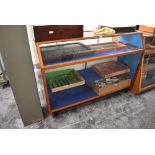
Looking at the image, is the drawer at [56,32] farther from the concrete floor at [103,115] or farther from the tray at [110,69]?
the concrete floor at [103,115]

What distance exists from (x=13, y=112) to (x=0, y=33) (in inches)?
44.9

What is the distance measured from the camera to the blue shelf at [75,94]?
171 centimetres

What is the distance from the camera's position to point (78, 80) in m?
1.74

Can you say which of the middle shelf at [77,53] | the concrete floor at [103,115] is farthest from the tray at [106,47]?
the concrete floor at [103,115]

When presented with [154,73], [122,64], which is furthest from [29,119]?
[154,73]

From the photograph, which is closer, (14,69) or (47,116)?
(14,69)

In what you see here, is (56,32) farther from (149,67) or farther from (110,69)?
(149,67)

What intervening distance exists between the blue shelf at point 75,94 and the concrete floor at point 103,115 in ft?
0.53

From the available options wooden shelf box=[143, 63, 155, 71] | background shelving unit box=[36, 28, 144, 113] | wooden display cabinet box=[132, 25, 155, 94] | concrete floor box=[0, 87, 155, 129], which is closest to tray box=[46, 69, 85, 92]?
background shelving unit box=[36, 28, 144, 113]

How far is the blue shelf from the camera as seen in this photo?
1.71 meters

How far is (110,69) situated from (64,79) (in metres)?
0.70

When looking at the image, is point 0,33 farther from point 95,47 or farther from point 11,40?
point 95,47

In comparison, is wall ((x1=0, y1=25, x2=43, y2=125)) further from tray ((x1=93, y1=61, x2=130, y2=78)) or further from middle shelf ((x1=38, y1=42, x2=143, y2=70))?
tray ((x1=93, y1=61, x2=130, y2=78))
